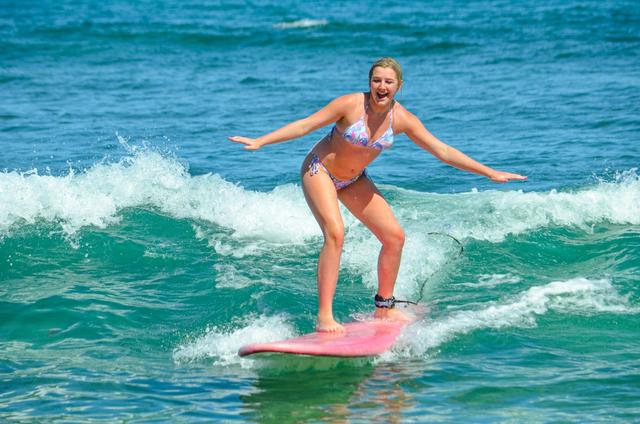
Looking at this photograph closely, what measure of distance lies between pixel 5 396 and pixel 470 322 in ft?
11.4

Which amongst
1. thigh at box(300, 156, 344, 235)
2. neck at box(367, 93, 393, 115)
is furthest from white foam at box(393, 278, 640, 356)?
neck at box(367, 93, 393, 115)

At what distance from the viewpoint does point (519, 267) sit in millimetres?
9695

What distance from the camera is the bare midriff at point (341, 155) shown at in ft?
24.1

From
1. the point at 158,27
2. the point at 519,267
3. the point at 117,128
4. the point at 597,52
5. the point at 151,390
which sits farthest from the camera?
the point at 158,27

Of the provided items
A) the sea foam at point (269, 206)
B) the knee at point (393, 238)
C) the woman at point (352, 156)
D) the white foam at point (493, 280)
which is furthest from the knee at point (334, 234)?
the sea foam at point (269, 206)

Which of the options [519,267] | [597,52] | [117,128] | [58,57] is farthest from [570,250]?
[58,57]

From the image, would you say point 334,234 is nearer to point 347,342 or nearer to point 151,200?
point 347,342

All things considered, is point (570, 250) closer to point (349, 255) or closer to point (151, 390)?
point (349, 255)

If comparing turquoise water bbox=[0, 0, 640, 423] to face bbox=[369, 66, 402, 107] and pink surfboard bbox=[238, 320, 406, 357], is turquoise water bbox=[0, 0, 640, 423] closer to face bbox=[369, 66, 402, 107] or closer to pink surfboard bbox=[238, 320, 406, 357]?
pink surfboard bbox=[238, 320, 406, 357]

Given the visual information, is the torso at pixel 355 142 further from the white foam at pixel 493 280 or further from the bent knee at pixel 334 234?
the white foam at pixel 493 280

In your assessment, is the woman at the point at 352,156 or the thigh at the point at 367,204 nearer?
the woman at the point at 352,156

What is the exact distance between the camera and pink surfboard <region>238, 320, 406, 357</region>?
693 centimetres

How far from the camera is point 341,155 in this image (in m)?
7.36

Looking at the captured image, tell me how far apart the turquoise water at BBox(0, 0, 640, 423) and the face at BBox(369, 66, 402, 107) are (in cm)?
181
